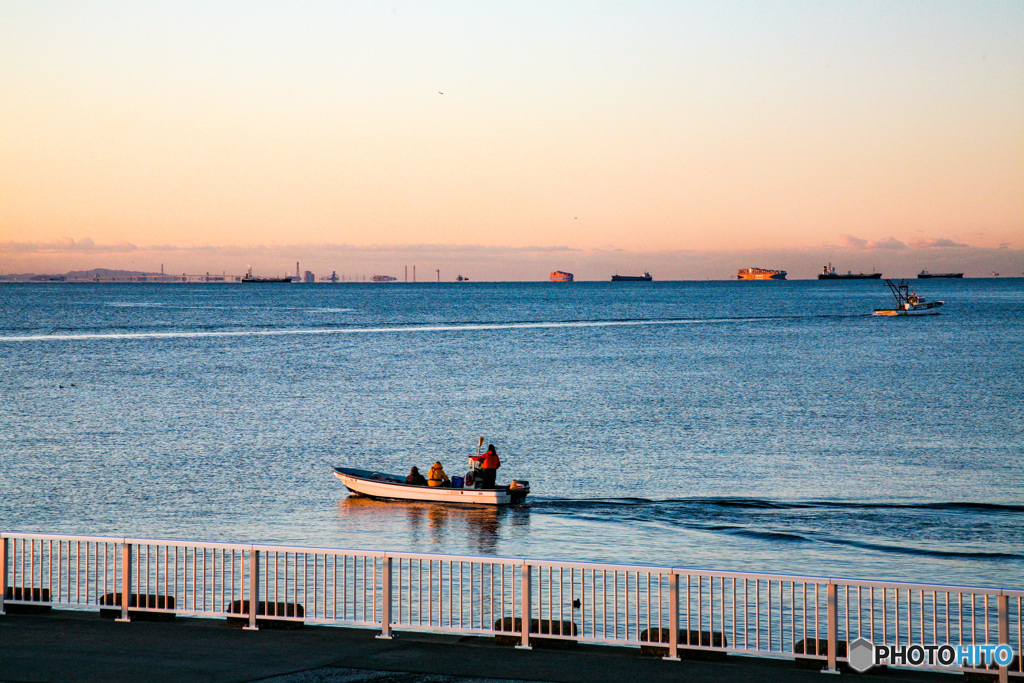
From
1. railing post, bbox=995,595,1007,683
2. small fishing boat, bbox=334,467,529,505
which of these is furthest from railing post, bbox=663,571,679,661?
small fishing boat, bbox=334,467,529,505

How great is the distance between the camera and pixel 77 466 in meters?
43.7

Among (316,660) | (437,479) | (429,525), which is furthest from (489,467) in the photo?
(316,660)

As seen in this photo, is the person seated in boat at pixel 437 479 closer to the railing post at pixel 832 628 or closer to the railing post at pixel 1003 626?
the railing post at pixel 832 628

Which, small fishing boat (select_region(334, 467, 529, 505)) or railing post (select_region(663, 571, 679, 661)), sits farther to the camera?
small fishing boat (select_region(334, 467, 529, 505))

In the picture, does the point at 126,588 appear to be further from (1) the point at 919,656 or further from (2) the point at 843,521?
(2) the point at 843,521

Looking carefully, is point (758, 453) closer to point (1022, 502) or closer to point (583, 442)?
point (583, 442)

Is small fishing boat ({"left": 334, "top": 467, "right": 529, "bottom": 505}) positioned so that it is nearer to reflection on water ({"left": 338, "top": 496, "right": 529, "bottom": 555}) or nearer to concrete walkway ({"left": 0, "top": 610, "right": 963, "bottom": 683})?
reflection on water ({"left": 338, "top": 496, "right": 529, "bottom": 555})

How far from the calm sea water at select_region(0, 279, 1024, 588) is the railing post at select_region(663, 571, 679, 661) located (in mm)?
14779

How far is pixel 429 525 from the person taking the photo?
34219mm

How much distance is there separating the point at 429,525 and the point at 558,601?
1207 cm

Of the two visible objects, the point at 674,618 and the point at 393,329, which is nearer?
the point at 674,618

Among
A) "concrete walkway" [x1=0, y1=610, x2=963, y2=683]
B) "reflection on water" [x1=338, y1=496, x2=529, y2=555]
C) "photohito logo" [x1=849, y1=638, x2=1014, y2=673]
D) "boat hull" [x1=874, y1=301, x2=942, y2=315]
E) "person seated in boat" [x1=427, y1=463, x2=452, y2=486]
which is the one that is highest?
"boat hull" [x1=874, y1=301, x2=942, y2=315]

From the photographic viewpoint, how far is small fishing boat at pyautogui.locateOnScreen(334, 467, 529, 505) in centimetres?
3603

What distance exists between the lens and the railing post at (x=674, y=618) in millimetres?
12844
